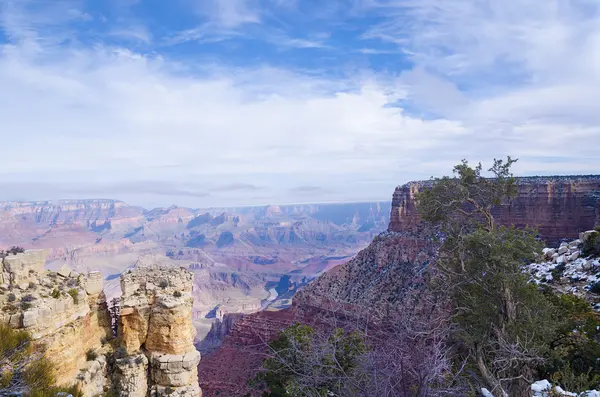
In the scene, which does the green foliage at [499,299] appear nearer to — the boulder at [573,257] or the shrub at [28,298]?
the boulder at [573,257]

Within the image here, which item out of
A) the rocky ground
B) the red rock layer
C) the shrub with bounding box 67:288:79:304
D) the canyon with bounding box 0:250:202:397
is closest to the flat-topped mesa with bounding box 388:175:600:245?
the rocky ground

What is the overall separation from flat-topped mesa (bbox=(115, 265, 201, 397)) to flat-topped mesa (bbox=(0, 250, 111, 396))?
0.73 metres

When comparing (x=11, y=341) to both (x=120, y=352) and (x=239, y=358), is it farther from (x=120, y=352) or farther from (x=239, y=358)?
(x=239, y=358)

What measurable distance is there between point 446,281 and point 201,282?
196276 mm

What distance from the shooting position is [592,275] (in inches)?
818

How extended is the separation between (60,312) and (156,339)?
3367 mm

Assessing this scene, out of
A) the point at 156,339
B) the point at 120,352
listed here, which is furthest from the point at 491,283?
the point at 120,352

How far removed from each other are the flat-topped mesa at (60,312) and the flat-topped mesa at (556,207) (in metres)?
38.9

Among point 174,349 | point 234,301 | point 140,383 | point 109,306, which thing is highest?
point 109,306

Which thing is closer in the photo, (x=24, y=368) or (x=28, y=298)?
(x=24, y=368)

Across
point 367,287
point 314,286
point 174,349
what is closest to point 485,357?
point 174,349

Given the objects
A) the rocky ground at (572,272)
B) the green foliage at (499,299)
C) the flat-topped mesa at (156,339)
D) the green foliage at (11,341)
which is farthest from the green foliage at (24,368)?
the rocky ground at (572,272)

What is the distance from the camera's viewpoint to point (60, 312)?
10219mm

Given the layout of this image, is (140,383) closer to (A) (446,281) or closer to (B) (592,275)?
(A) (446,281)
